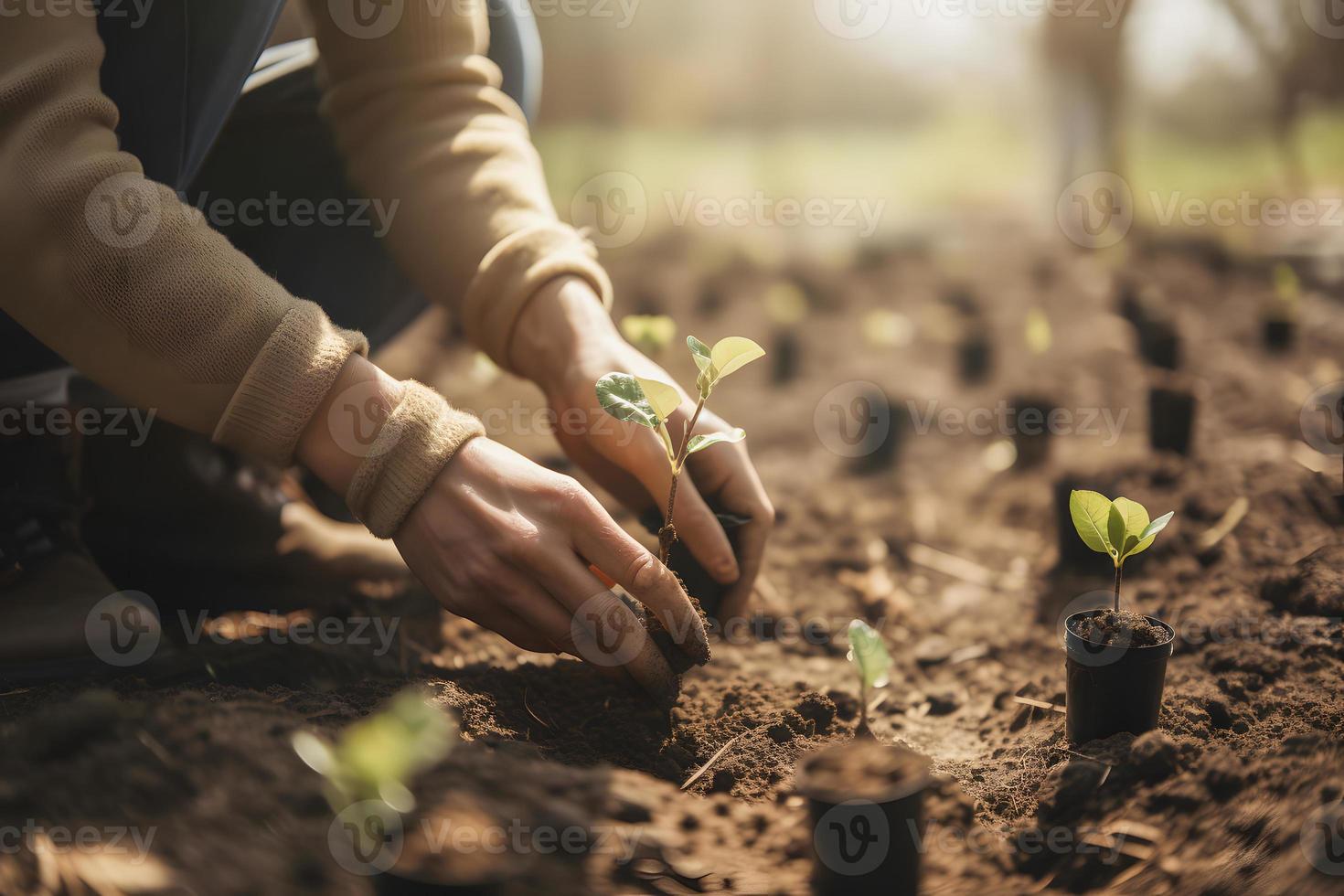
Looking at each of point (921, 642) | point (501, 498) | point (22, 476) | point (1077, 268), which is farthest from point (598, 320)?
point (1077, 268)

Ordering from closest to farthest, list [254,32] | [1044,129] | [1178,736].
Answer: [1178,736] < [254,32] < [1044,129]

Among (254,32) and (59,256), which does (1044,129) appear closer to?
(254,32)

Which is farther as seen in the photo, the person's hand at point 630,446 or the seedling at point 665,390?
the person's hand at point 630,446

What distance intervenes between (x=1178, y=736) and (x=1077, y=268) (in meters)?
4.11

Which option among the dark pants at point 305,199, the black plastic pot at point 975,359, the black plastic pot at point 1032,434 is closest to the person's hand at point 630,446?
the dark pants at point 305,199

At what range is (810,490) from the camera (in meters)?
2.66

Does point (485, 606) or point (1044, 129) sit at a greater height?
point (1044, 129)

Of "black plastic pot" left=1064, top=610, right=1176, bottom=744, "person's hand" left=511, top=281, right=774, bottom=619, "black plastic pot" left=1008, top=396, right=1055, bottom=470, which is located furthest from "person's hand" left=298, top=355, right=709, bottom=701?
"black plastic pot" left=1008, top=396, right=1055, bottom=470

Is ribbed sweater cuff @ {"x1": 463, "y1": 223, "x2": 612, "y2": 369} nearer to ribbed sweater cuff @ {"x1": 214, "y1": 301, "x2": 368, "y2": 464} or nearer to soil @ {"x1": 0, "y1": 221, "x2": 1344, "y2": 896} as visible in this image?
ribbed sweater cuff @ {"x1": 214, "y1": 301, "x2": 368, "y2": 464}

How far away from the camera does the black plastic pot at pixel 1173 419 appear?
2445mm

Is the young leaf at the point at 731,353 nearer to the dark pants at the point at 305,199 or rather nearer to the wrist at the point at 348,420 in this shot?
the wrist at the point at 348,420

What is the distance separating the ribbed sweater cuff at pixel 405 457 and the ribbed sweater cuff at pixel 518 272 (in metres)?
0.44

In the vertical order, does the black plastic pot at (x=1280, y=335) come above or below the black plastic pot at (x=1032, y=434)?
above

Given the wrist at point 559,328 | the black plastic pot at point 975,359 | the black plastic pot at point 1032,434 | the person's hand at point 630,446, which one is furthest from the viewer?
the black plastic pot at point 975,359
